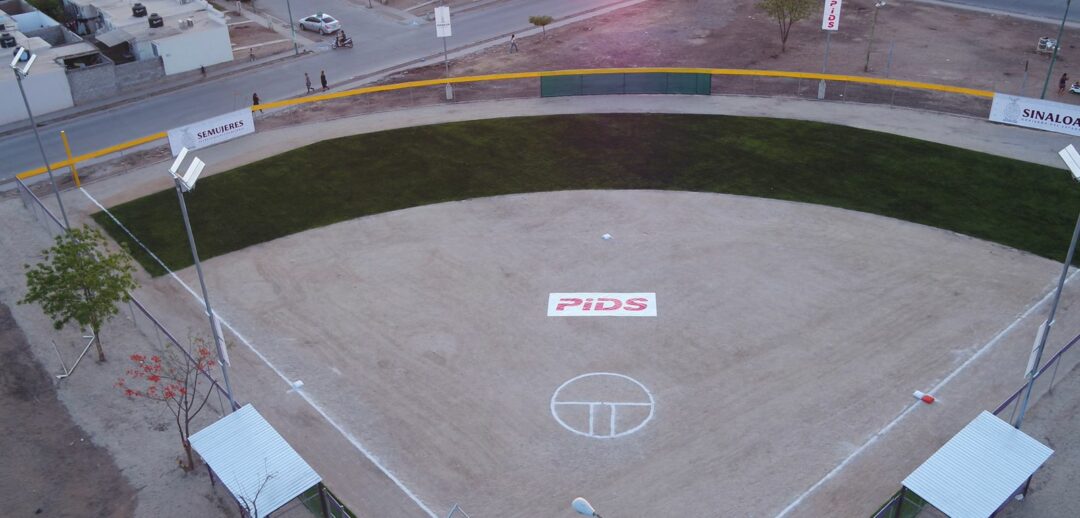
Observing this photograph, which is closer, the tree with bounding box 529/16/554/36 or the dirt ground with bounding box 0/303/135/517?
the dirt ground with bounding box 0/303/135/517

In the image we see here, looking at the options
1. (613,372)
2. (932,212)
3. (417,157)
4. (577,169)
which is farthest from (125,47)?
(932,212)

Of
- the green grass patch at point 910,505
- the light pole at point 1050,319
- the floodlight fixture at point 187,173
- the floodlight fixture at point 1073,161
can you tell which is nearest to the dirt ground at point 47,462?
the floodlight fixture at point 187,173

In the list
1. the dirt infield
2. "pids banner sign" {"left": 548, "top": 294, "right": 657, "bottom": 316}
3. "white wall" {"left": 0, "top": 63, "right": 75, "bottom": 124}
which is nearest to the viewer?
the dirt infield

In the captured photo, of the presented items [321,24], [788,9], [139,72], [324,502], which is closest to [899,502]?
[324,502]

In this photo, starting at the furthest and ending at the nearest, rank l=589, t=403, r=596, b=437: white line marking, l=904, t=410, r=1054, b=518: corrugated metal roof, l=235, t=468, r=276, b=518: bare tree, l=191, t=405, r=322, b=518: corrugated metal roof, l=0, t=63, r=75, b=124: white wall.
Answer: l=0, t=63, r=75, b=124: white wall
l=589, t=403, r=596, b=437: white line marking
l=191, t=405, r=322, b=518: corrugated metal roof
l=235, t=468, r=276, b=518: bare tree
l=904, t=410, r=1054, b=518: corrugated metal roof

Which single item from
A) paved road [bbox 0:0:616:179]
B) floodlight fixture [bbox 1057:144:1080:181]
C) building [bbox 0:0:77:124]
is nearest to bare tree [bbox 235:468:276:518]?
floodlight fixture [bbox 1057:144:1080:181]

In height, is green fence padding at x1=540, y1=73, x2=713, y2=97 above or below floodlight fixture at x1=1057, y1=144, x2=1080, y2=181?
below

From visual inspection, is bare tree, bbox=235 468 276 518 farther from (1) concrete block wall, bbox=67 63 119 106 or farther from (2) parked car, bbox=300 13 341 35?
(2) parked car, bbox=300 13 341 35

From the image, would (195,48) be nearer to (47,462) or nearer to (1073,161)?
(47,462)
